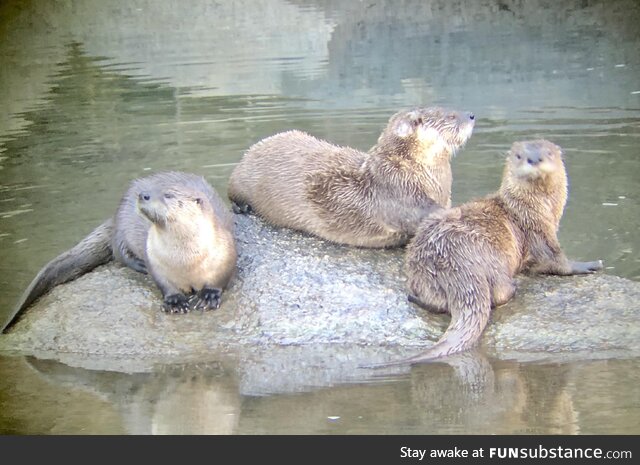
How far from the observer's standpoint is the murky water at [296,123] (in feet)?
10.1

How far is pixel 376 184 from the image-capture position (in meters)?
4.02

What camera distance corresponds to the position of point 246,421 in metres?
2.99

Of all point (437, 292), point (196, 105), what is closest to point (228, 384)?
point (437, 292)

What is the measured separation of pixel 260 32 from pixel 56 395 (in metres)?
8.52

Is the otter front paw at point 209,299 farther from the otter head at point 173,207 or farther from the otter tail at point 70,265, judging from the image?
the otter tail at point 70,265

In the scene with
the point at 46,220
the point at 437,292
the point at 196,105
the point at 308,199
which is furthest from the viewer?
the point at 196,105

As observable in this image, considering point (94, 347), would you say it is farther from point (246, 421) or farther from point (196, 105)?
point (196, 105)

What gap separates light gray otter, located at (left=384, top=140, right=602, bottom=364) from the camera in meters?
3.42

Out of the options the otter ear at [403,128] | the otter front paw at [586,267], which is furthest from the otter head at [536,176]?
the otter ear at [403,128]

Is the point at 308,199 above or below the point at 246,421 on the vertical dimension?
above

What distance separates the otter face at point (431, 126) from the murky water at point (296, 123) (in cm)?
82

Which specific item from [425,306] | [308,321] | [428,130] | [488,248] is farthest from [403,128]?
[308,321]

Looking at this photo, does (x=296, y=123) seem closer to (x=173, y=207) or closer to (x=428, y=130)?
(x=428, y=130)

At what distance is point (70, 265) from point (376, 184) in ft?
4.00
